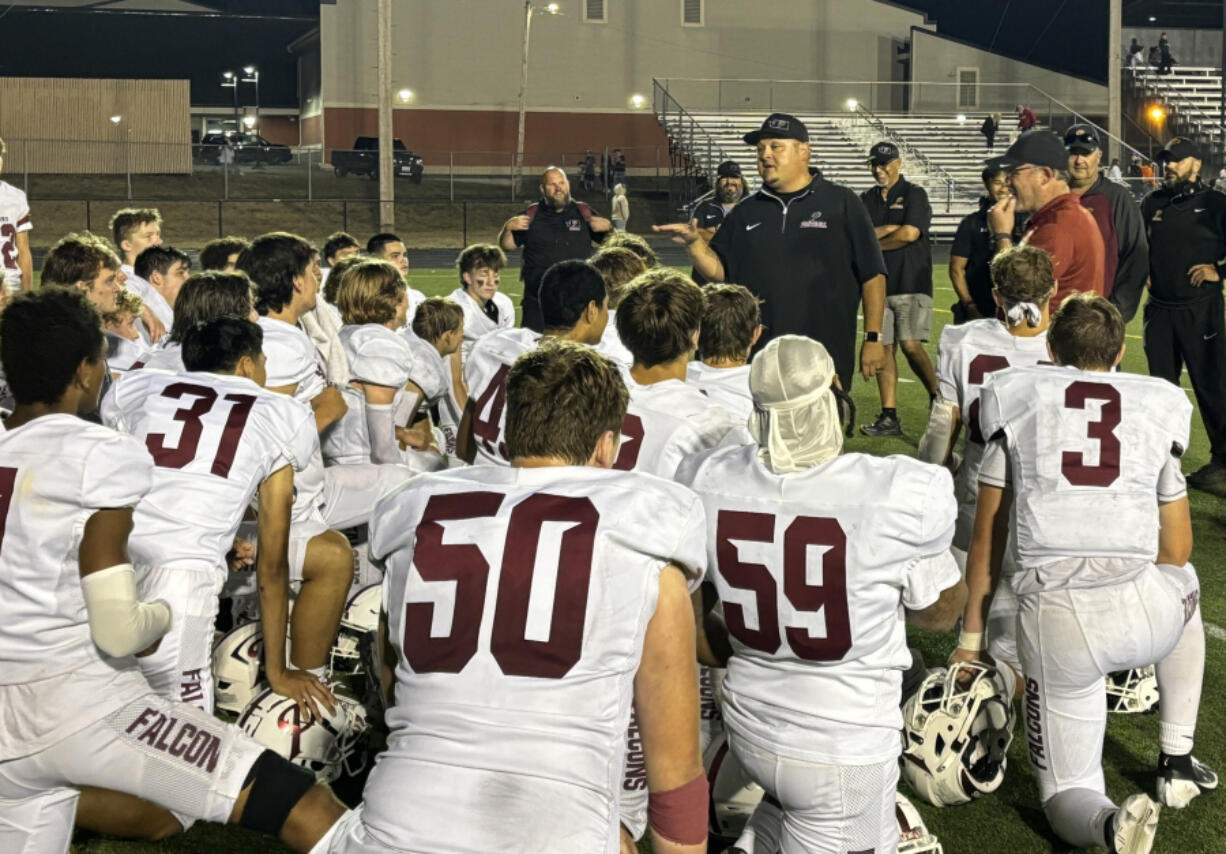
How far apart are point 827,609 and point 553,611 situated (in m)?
0.99

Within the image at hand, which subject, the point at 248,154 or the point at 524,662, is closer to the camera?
the point at 524,662

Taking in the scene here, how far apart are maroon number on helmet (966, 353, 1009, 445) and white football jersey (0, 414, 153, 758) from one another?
361 cm

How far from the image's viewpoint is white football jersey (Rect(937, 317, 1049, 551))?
19.5 ft

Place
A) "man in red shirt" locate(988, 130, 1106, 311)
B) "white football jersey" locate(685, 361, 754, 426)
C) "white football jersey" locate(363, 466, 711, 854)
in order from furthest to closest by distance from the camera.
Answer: "man in red shirt" locate(988, 130, 1106, 311), "white football jersey" locate(685, 361, 754, 426), "white football jersey" locate(363, 466, 711, 854)

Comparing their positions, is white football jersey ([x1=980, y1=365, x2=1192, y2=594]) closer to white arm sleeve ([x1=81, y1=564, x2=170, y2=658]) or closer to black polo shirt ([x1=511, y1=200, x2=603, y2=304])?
white arm sleeve ([x1=81, y1=564, x2=170, y2=658])

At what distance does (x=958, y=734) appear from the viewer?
4688mm

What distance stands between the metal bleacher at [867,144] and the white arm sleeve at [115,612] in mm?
37059

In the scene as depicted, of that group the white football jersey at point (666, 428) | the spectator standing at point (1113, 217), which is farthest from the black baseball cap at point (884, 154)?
the white football jersey at point (666, 428)

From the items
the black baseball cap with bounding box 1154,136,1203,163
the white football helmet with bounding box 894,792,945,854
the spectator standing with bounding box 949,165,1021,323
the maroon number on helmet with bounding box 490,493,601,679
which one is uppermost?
the black baseball cap with bounding box 1154,136,1203,163

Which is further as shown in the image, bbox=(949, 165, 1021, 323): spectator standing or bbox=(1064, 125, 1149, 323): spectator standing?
bbox=(949, 165, 1021, 323): spectator standing

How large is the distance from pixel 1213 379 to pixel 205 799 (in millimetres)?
7889

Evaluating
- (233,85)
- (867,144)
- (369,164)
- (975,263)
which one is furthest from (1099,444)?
(233,85)

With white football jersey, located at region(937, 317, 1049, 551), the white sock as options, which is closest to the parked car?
white football jersey, located at region(937, 317, 1049, 551)

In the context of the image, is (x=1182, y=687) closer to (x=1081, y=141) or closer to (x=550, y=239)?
(x=1081, y=141)
